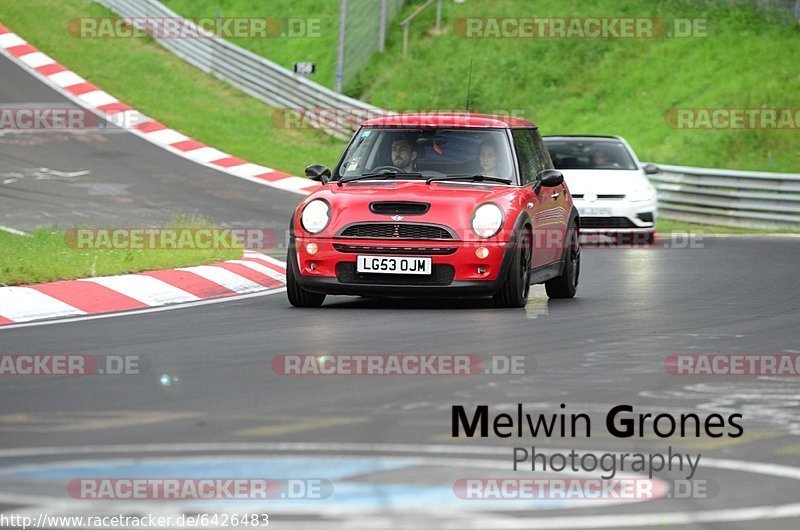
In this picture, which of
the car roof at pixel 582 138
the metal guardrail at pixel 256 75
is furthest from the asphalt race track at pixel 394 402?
the metal guardrail at pixel 256 75

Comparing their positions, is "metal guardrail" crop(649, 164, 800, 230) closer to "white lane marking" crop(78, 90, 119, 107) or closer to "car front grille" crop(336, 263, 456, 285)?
"white lane marking" crop(78, 90, 119, 107)

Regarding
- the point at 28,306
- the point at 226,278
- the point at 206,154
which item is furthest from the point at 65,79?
the point at 28,306

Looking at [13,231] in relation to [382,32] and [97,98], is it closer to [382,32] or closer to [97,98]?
[97,98]

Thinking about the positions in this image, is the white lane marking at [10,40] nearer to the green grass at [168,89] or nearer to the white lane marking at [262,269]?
the green grass at [168,89]

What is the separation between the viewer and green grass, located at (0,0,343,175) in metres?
32.2

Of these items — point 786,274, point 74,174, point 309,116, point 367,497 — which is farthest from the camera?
point 309,116

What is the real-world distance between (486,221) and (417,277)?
0.65 metres

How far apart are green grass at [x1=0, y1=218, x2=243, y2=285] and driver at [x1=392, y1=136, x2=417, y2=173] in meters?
2.39

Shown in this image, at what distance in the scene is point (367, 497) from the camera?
5.61 meters

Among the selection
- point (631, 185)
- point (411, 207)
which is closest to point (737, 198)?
point (631, 185)

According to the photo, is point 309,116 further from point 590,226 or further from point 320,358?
point 320,358

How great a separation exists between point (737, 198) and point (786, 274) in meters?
9.84

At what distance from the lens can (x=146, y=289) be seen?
13461mm

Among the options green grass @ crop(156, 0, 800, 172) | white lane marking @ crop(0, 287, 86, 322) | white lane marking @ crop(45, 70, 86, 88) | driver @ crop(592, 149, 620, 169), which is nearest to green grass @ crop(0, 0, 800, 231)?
green grass @ crop(156, 0, 800, 172)
